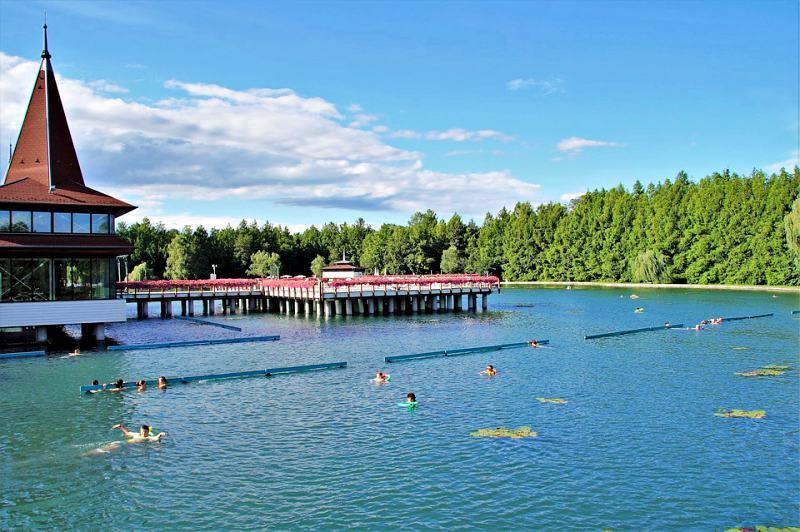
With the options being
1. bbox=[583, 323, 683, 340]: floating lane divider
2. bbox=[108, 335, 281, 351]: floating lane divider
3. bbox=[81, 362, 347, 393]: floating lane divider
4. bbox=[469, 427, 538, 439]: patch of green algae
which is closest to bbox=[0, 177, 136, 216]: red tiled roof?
Result: bbox=[108, 335, 281, 351]: floating lane divider

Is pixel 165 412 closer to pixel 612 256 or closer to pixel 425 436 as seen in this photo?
pixel 425 436

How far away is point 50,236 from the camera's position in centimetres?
3894

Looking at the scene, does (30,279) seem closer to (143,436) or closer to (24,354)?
(24,354)

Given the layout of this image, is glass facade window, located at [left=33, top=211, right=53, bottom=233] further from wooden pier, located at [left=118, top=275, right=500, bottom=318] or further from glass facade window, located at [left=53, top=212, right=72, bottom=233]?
wooden pier, located at [left=118, top=275, right=500, bottom=318]

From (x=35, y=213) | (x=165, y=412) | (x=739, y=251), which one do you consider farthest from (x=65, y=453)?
(x=739, y=251)

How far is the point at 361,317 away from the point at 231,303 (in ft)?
69.6

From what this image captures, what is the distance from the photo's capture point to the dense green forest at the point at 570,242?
4432 inches

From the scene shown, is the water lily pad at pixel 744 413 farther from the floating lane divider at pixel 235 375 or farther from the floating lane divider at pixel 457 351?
the floating lane divider at pixel 235 375

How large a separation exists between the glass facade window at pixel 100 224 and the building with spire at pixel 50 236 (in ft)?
0.19

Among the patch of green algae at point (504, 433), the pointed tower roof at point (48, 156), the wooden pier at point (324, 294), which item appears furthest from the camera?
the wooden pier at point (324, 294)

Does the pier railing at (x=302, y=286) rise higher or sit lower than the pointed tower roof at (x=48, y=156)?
lower

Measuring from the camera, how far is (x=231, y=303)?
79.2 m

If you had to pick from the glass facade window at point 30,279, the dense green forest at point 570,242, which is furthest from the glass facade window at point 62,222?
the dense green forest at point 570,242

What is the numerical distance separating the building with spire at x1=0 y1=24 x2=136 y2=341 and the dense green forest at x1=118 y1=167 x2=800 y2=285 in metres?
56.2
